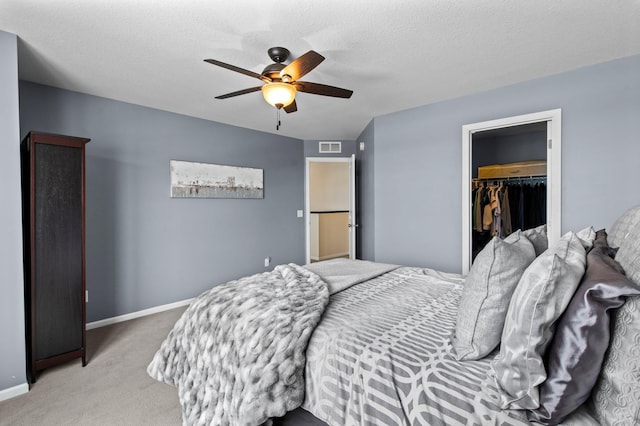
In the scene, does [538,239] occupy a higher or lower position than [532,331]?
higher

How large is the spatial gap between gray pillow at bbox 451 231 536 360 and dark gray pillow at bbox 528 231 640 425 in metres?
0.23

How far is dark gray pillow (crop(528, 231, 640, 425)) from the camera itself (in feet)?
2.73

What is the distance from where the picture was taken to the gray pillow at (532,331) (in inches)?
35.2

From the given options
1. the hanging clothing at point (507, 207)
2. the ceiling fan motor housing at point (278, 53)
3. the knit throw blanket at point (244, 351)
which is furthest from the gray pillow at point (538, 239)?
the hanging clothing at point (507, 207)

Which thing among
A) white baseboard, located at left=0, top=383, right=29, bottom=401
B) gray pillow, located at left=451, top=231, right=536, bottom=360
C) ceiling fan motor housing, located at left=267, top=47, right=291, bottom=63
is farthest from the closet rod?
white baseboard, located at left=0, top=383, right=29, bottom=401

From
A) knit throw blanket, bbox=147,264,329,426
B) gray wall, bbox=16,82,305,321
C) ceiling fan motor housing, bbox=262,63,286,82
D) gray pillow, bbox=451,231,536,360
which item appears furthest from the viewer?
gray wall, bbox=16,82,305,321

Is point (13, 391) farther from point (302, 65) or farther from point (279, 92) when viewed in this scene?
point (302, 65)

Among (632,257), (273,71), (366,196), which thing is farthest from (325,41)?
(366,196)

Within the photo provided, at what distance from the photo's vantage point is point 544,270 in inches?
37.2

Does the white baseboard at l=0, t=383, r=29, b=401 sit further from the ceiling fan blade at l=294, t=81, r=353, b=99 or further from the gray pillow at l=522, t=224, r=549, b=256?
the gray pillow at l=522, t=224, r=549, b=256

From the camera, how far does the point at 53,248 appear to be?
233 cm

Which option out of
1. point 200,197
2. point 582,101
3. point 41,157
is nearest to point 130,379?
point 41,157

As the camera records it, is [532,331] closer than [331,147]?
Yes

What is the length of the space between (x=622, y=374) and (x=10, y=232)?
3128mm
